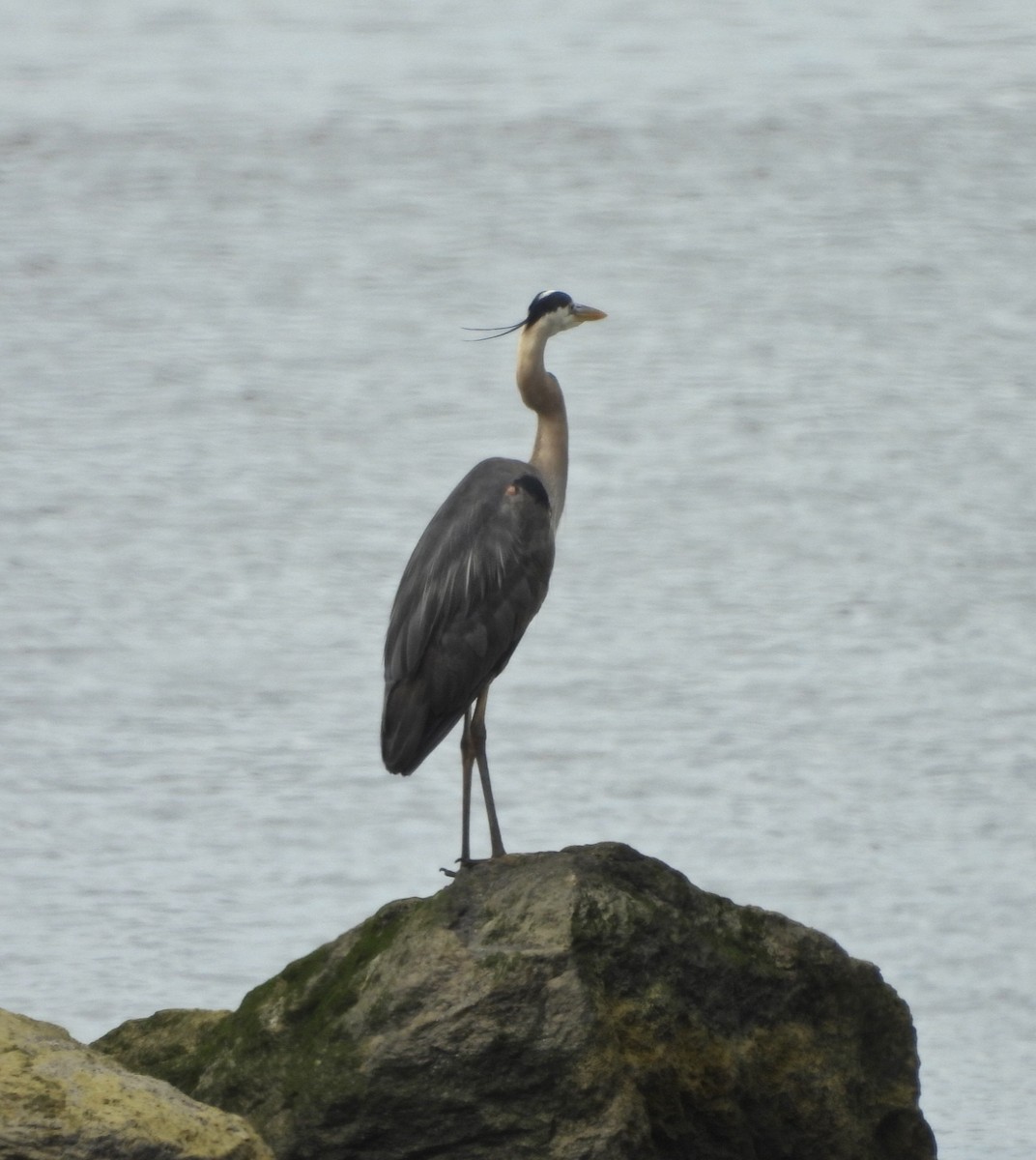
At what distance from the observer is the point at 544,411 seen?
5824mm

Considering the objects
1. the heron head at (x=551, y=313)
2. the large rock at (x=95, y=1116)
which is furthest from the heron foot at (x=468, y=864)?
the heron head at (x=551, y=313)

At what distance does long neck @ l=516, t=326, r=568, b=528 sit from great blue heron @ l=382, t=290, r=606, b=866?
8.3 inches

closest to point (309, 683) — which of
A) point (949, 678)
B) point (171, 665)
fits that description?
point (171, 665)

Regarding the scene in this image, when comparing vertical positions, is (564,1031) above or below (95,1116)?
below

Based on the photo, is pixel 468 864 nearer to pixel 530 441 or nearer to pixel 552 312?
pixel 552 312

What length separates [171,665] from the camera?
11125mm

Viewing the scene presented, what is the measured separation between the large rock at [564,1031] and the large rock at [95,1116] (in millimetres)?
527

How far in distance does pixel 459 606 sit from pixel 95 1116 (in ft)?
5.93

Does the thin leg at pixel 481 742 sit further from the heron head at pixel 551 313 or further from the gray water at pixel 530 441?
the gray water at pixel 530 441

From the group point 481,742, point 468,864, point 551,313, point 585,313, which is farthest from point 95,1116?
point 585,313

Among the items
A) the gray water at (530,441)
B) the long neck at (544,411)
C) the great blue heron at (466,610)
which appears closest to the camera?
the great blue heron at (466,610)

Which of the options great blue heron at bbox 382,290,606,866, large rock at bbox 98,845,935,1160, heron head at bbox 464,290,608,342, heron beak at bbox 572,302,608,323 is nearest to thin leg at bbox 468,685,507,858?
great blue heron at bbox 382,290,606,866

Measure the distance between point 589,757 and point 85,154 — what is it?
685 cm

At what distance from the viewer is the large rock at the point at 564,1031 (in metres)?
4.47
